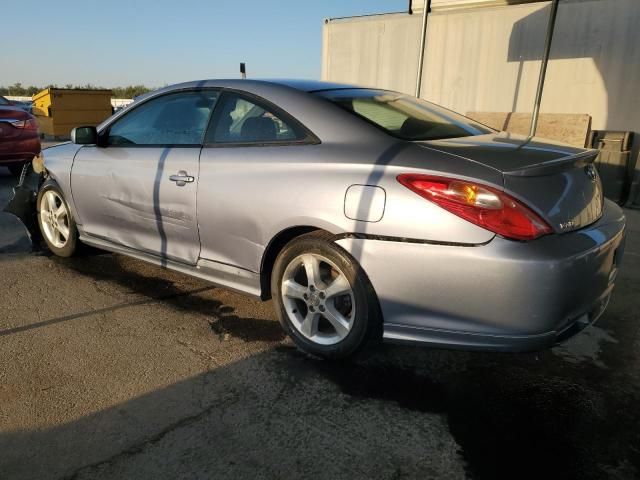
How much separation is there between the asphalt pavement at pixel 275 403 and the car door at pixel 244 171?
1.76 ft

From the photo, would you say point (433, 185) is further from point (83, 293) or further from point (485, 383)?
point (83, 293)

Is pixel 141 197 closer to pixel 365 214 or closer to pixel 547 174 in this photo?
pixel 365 214

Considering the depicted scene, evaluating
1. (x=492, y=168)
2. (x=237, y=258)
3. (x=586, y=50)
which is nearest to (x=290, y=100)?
(x=237, y=258)

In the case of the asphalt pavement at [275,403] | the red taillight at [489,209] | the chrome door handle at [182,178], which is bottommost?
the asphalt pavement at [275,403]

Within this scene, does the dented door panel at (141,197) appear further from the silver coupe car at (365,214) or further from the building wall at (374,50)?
the building wall at (374,50)

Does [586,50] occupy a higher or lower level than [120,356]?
higher

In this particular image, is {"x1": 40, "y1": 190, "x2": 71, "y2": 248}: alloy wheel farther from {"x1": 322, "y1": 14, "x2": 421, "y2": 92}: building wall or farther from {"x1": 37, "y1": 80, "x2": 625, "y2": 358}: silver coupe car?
{"x1": 322, "y1": 14, "x2": 421, "y2": 92}: building wall

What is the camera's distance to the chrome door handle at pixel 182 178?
3.13 metres

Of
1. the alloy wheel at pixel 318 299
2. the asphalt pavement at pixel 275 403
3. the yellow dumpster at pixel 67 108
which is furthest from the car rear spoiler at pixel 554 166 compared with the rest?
the yellow dumpster at pixel 67 108

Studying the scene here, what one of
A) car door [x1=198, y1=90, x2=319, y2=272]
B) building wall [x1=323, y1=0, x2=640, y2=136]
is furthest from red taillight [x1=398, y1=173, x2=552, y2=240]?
building wall [x1=323, y1=0, x2=640, y2=136]

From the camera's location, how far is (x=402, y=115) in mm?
3016

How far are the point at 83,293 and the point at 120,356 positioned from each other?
43.0 inches

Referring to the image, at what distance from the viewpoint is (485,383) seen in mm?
2535

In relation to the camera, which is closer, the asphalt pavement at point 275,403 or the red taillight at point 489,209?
the asphalt pavement at point 275,403
